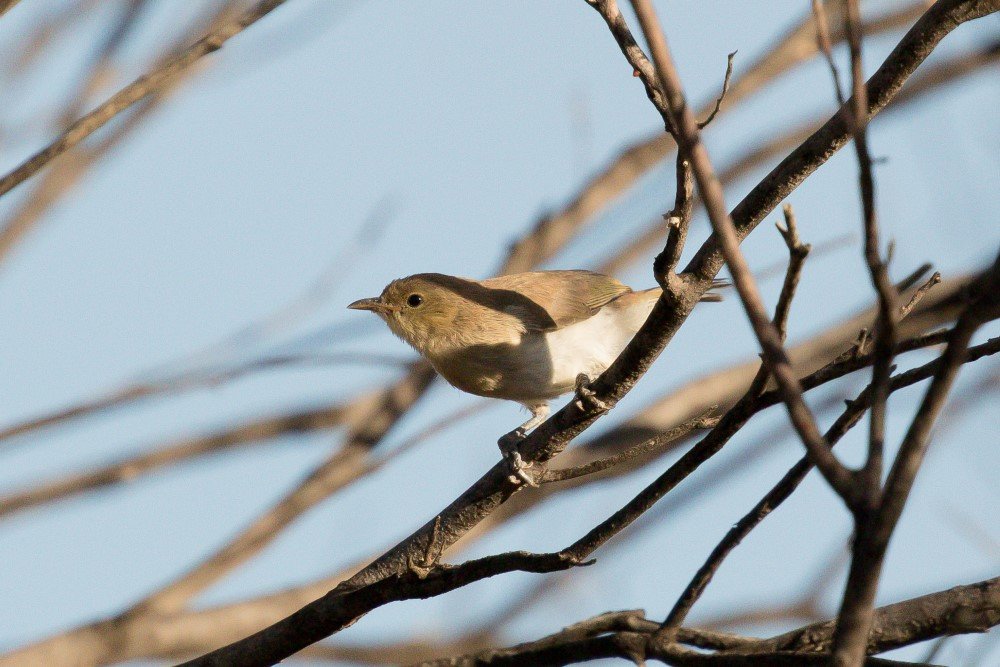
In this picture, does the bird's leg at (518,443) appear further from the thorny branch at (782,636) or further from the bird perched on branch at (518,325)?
the thorny branch at (782,636)

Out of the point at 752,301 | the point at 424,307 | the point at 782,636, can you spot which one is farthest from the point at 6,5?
the point at 424,307

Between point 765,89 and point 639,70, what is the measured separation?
476 cm

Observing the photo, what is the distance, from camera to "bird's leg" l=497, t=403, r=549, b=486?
323 centimetres

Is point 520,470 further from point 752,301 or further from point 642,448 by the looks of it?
point 752,301

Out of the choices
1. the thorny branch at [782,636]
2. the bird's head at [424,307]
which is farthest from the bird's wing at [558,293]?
the thorny branch at [782,636]

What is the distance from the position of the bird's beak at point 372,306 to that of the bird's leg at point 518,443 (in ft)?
3.49

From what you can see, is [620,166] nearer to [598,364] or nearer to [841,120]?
[598,364]

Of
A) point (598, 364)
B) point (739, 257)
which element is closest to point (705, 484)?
point (598, 364)

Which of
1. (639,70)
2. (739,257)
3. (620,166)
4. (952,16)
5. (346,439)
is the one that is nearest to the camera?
(739,257)

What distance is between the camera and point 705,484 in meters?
5.84

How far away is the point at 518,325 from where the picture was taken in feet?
19.2

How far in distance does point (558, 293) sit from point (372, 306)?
1.12 m

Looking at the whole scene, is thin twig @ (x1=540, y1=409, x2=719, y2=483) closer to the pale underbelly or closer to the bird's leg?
the bird's leg

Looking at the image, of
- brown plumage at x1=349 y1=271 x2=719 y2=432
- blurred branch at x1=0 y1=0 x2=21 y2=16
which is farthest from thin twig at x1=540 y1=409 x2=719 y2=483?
brown plumage at x1=349 y1=271 x2=719 y2=432
